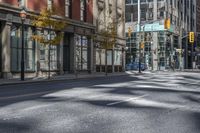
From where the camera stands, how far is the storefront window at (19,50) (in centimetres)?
3459

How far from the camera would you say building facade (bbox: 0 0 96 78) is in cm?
3331

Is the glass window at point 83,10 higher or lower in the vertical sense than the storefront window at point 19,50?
higher

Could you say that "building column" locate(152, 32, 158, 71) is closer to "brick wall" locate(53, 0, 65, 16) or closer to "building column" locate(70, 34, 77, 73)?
"building column" locate(70, 34, 77, 73)

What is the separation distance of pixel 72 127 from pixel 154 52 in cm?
7146

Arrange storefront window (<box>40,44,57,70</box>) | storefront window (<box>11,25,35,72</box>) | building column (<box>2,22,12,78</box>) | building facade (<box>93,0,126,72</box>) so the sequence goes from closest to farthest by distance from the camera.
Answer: building column (<box>2,22,12,78</box>) < storefront window (<box>11,25,35,72</box>) < storefront window (<box>40,44,57,70</box>) < building facade (<box>93,0,126,72</box>)

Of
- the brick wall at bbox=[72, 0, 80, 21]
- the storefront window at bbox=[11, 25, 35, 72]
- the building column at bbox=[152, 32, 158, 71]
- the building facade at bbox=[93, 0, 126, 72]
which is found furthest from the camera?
the building column at bbox=[152, 32, 158, 71]

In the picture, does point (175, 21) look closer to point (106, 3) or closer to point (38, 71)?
point (106, 3)

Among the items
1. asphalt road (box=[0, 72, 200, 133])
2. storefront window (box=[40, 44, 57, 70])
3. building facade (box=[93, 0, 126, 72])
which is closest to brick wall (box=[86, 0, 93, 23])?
building facade (box=[93, 0, 126, 72])

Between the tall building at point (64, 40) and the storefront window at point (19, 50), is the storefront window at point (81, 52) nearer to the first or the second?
the tall building at point (64, 40)

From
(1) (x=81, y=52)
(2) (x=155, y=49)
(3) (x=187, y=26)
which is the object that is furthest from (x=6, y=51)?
(3) (x=187, y=26)

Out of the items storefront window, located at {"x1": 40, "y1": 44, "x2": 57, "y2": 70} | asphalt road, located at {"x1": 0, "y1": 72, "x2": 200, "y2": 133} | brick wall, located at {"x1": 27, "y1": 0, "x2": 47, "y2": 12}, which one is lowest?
asphalt road, located at {"x1": 0, "y1": 72, "x2": 200, "y2": 133}

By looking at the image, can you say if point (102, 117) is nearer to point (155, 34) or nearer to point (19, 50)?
point (19, 50)

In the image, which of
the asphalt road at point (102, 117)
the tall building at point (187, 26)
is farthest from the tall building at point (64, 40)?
the tall building at point (187, 26)

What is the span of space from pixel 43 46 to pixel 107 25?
1673cm
